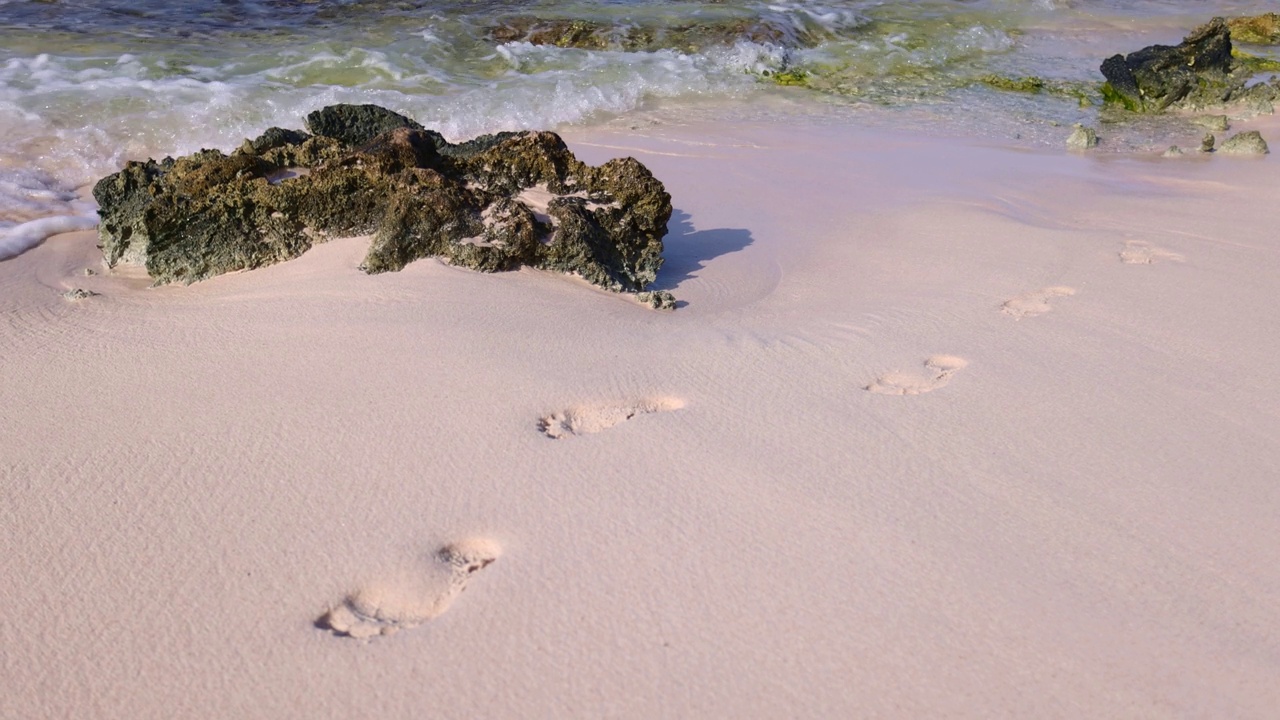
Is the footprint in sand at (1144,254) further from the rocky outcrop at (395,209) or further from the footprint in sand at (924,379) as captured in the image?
the rocky outcrop at (395,209)

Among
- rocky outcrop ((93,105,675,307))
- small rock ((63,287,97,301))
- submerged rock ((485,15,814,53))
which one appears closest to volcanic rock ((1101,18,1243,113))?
submerged rock ((485,15,814,53))

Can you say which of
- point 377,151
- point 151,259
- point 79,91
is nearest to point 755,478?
point 377,151

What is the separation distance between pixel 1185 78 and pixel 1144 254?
520cm

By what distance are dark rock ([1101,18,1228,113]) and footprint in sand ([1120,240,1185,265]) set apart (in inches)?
186

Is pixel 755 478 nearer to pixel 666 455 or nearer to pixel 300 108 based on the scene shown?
pixel 666 455

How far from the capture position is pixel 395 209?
3520 mm

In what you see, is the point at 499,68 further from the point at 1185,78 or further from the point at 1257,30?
the point at 1257,30

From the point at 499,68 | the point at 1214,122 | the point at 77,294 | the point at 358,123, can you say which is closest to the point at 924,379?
the point at 358,123

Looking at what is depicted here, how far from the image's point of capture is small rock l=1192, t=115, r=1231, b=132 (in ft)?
24.0

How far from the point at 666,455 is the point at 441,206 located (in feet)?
5.08

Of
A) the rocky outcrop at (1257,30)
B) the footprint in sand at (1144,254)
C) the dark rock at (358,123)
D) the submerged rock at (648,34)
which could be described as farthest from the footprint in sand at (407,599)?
the rocky outcrop at (1257,30)

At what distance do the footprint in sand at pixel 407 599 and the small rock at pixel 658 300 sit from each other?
1.53 m

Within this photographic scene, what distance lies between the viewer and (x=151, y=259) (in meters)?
3.61

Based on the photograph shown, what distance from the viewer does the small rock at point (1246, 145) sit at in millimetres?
6246
